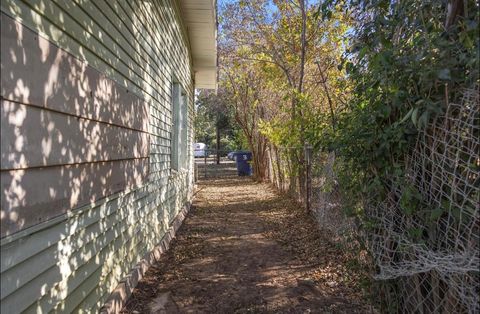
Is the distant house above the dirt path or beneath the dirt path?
above

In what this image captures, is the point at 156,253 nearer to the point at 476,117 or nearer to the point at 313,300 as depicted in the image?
the point at 313,300

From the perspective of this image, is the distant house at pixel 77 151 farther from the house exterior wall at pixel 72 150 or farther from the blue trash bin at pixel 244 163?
the blue trash bin at pixel 244 163

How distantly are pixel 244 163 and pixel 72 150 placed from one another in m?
19.2

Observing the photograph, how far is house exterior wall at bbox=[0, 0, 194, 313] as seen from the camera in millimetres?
2148

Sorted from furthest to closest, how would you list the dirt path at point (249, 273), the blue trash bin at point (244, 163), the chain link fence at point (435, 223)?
the blue trash bin at point (244, 163) < the dirt path at point (249, 273) < the chain link fence at point (435, 223)

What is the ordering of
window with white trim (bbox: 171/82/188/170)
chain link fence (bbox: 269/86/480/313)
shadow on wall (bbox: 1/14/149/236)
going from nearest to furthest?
shadow on wall (bbox: 1/14/149/236), chain link fence (bbox: 269/86/480/313), window with white trim (bbox: 171/82/188/170)

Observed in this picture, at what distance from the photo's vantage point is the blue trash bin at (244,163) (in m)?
21.8

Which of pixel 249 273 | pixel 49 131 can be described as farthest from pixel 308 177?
pixel 49 131

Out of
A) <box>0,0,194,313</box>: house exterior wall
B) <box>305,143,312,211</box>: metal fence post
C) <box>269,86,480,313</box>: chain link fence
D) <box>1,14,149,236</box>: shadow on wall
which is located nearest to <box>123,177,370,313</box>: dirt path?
<box>305,143,312,211</box>: metal fence post

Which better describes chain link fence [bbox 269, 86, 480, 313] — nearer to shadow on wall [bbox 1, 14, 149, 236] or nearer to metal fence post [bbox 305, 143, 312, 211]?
shadow on wall [bbox 1, 14, 149, 236]

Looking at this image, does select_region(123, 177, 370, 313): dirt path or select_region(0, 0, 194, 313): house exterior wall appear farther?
select_region(123, 177, 370, 313): dirt path

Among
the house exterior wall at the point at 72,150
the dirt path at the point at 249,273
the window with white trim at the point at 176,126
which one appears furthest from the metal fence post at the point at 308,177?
the house exterior wall at the point at 72,150

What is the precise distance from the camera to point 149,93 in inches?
219

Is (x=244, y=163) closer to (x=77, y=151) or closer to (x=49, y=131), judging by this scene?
(x=77, y=151)
